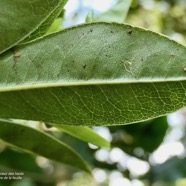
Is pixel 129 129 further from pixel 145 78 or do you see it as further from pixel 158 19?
pixel 158 19

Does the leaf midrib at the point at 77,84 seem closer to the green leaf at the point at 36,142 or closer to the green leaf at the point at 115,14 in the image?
the green leaf at the point at 36,142

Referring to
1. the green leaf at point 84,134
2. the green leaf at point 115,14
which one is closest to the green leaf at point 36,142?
the green leaf at point 84,134

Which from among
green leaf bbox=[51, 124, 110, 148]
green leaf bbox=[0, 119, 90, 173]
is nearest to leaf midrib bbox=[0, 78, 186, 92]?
green leaf bbox=[0, 119, 90, 173]

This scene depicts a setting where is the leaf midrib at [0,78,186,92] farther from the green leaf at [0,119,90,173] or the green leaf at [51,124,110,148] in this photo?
the green leaf at [51,124,110,148]

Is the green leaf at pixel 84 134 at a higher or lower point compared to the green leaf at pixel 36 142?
higher

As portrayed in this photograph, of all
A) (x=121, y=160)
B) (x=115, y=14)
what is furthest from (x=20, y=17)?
(x=121, y=160)
